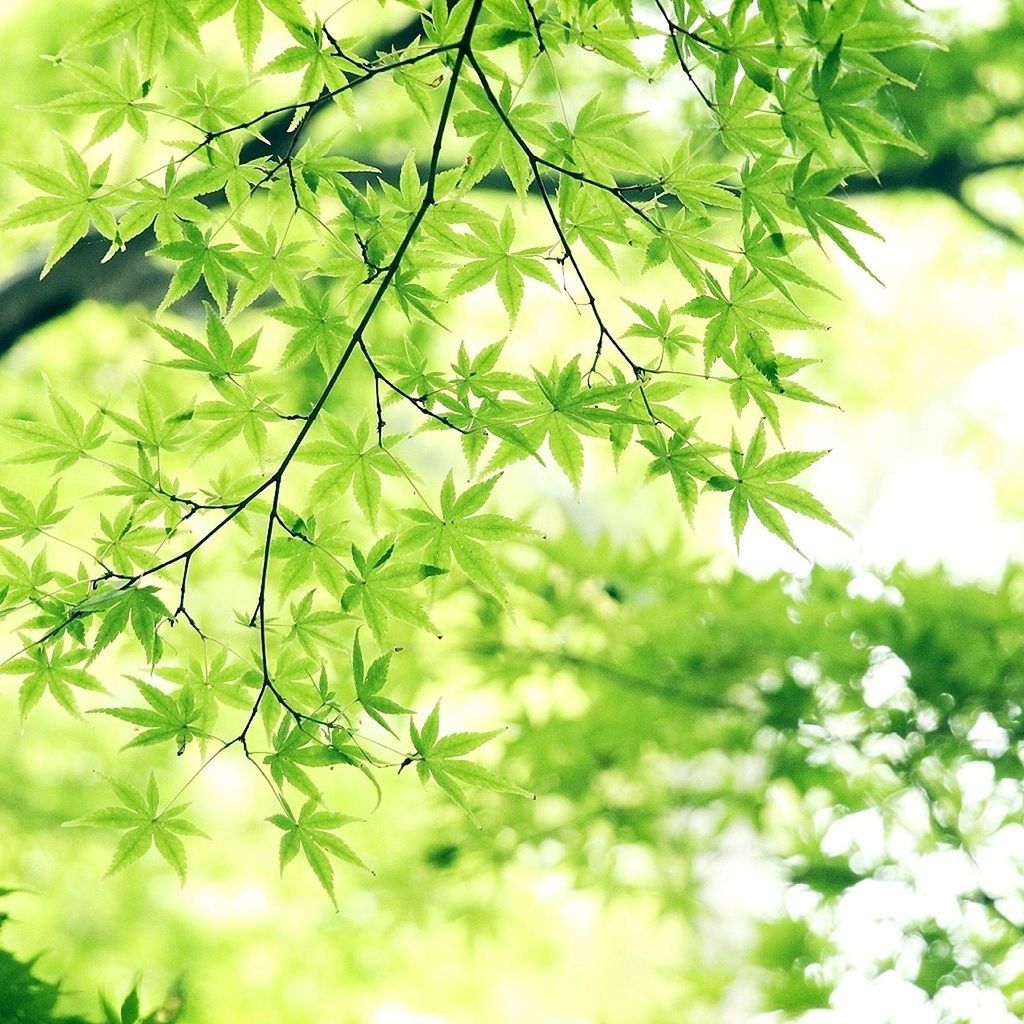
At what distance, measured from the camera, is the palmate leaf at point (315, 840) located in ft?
3.24

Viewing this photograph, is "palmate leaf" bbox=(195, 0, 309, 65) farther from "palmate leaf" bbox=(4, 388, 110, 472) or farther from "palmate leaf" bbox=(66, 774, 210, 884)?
"palmate leaf" bbox=(66, 774, 210, 884)

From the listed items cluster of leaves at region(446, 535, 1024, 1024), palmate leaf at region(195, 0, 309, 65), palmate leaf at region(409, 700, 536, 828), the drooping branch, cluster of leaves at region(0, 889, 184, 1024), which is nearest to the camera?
palmate leaf at region(195, 0, 309, 65)

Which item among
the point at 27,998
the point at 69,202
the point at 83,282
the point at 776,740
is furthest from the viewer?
the point at 83,282

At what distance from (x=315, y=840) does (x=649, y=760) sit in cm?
162

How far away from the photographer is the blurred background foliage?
205 centimetres

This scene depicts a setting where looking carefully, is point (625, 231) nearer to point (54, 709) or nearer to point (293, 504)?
point (293, 504)

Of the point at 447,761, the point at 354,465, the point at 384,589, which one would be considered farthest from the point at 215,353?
the point at 447,761

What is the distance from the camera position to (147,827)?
40.9 inches

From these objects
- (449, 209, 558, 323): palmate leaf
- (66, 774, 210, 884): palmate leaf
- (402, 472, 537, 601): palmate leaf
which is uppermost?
(449, 209, 558, 323): palmate leaf

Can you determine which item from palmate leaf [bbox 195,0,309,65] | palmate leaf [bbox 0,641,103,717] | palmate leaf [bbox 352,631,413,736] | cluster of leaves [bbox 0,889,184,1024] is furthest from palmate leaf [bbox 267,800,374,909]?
palmate leaf [bbox 195,0,309,65]

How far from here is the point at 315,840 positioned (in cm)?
101

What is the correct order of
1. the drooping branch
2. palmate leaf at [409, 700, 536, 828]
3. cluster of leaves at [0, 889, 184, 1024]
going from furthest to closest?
the drooping branch, cluster of leaves at [0, 889, 184, 1024], palmate leaf at [409, 700, 536, 828]

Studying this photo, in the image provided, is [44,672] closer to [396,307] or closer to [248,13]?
[396,307]

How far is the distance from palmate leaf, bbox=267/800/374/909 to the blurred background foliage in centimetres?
43
